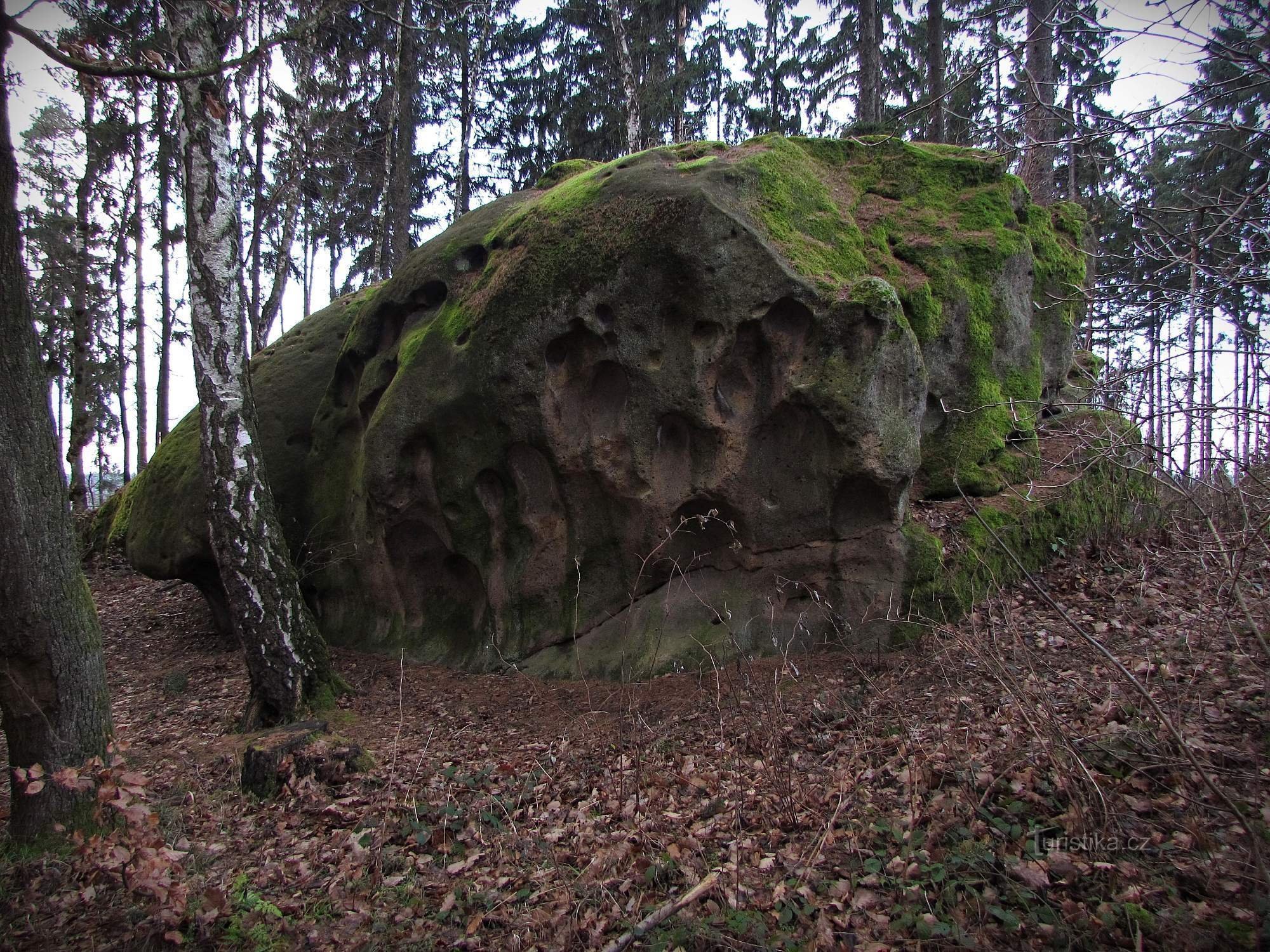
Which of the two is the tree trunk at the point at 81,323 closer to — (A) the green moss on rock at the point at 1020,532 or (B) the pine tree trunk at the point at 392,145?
(B) the pine tree trunk at the point at 392,145

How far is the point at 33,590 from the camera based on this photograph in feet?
13.3

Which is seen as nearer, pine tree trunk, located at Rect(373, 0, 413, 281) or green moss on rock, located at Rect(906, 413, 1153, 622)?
green moss on rock, located at Rect(906, 413, 1153, 622)

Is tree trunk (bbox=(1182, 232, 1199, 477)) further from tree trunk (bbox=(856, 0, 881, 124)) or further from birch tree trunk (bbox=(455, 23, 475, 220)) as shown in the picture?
birch tree trunk (bbox=(455, 23, 475, 220))

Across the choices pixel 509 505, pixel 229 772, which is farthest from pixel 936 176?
pixel 229 772

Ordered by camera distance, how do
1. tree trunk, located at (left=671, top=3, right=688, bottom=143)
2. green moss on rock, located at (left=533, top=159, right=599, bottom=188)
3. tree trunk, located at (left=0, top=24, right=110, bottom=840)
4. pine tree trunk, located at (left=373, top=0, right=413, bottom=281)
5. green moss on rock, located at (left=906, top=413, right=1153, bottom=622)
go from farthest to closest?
tree trunk, located at (left=671, top=3, right=688, bottom=143)
pine tree trunk, located at (left=373, top=0, right=413, bottom=281)
green moss on rock, located at (left=533, top=159, right=599, bottom=188)
green moss on rock, located at (left=906, top=413, right=1153, bottom=622)
tree trunk, located at (left=0, top=24, right=110, bottom=840)

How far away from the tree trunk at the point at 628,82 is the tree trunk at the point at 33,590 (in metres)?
11.6

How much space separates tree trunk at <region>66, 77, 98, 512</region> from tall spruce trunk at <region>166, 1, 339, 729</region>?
31.5ft

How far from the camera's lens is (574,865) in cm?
399

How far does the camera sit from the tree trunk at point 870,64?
16.0 metres

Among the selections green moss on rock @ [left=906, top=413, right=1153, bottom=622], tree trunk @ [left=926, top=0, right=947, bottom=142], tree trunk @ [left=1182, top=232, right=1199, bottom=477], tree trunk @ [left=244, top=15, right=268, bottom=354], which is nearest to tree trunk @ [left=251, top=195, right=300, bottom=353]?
tree trunk @ [left=244, top=15, right=268, bottom=354]

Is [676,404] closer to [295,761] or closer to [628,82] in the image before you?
[295,761]

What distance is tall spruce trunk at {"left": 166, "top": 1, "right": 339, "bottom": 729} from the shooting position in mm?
6461

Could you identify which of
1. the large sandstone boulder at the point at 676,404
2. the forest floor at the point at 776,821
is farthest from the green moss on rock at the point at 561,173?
the forest floor at the point at 776,821

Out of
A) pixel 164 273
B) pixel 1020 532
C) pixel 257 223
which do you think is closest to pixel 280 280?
pixel 257 223
